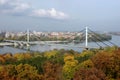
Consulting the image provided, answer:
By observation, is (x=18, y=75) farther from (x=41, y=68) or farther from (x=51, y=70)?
(x=41, y=68)

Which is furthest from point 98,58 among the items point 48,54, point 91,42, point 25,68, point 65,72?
point 91,42

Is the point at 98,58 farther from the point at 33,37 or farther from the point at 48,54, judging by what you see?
the point at 33,37

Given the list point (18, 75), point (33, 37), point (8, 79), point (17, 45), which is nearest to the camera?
point (8, 79)

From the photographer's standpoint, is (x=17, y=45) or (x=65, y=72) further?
(x=17, y=45)

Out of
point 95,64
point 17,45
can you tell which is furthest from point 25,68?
point 17,45

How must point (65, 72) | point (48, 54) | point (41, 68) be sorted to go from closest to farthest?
point (65, 72)
point (41, 68)
point (48, 54)

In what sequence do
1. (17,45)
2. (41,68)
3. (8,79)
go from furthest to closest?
(17,45)
(41,68)
(8,79)

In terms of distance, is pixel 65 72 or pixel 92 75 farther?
pixel 65 72

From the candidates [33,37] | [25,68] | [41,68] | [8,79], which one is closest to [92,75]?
[8,79]

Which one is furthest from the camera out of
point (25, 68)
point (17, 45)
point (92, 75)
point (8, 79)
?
point (17, 45)
